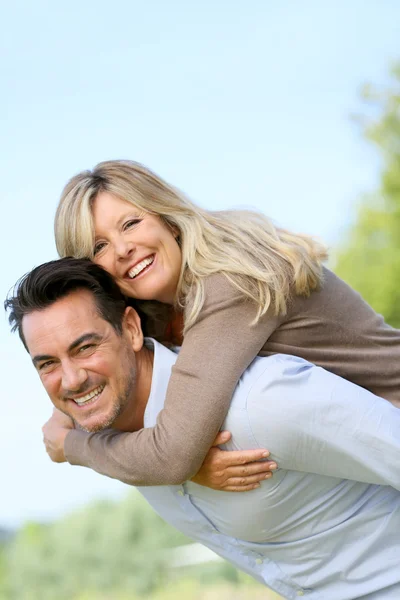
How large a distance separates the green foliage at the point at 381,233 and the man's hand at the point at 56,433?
9.57 metres

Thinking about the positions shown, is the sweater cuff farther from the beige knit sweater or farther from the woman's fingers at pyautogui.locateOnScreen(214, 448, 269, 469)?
the woman's fingers at pyautogui.locateOnScreen(214, 448, 269, 469)

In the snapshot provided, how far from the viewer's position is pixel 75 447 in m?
2.98

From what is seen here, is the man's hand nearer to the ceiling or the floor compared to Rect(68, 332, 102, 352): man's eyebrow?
nearer to the floor

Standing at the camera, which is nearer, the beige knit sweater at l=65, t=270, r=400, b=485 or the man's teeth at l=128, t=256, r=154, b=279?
the beige knit sweater at l=65, t=270, r=400, b=485

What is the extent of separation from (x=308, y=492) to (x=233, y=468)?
259 millimetres

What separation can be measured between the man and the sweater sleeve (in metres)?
0.07

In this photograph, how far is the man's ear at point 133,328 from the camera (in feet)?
9.84

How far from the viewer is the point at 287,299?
2838mm

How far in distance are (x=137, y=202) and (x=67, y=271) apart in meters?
0.35

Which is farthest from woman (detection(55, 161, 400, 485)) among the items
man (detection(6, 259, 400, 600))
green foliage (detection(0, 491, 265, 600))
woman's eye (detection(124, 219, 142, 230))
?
green foliage (detection(0, 491, 265, 600))

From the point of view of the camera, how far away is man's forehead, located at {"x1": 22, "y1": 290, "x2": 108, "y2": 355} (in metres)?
2.79

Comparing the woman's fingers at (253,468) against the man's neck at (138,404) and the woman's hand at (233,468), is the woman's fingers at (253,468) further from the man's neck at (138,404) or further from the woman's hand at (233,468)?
the man's neck at (138,404)

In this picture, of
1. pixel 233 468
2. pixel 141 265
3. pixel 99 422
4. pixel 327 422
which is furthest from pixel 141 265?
pixel 327 422

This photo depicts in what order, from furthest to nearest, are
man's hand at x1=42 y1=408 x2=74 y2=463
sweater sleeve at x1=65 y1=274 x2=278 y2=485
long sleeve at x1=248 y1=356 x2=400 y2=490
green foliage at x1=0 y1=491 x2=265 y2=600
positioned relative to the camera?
green foliage at x1=0 y1=491 x2=265 y2=600 → man's hand at x1=42 y1=408 x2=74 y2=463 → sweater sleeve at x1=65 y1=274 x2=278 y2=485 → long sleeve at x1=248 y1=356 x2=400 y2=490
